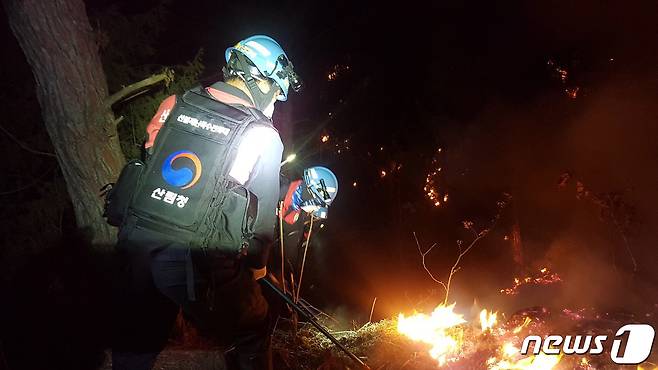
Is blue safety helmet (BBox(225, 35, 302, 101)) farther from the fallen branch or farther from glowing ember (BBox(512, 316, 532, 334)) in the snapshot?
the fallen branch

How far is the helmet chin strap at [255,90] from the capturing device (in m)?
3.48

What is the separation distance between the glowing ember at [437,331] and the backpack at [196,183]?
367 cm

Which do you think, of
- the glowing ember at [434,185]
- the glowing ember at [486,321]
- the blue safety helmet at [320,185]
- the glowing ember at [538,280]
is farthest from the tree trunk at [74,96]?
the glowing ember at [434,185]

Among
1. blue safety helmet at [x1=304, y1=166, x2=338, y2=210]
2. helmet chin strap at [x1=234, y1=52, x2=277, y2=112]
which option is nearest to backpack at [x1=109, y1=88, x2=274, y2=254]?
helmet chin strap at [x1=234, y1=52, x2=277, y2=112]

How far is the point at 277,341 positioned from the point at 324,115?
879 cm

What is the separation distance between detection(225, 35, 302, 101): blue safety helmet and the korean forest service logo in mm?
977

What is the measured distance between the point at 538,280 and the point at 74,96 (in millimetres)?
10897

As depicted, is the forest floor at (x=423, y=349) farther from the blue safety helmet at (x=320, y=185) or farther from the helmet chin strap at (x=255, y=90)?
the helmet chin strap at (x=255, y=90)

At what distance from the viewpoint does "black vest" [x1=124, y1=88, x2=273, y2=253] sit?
2.93 m

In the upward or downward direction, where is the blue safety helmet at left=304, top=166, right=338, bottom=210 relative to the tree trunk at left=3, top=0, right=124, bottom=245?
downward

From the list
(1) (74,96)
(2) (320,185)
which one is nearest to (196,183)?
(1) (74,96)

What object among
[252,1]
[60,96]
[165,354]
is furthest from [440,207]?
[60,96]

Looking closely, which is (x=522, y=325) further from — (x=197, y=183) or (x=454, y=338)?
(x=197, y=183)

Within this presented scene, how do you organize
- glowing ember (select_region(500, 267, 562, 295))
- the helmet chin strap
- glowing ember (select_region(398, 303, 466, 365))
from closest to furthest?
1. the helmet chin strap
2. glowing ember (select_region(398, 303, 466, 365))
3. glowing ember (select_region(500, 267, 562, 295))
